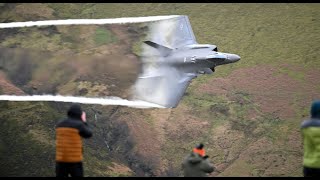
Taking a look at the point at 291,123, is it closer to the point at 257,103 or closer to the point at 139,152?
the point at 257,103

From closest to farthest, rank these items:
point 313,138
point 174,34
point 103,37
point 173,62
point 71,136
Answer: point 313,138 → point 71,136 → point 173,62 → point 174,34 → point 103,37

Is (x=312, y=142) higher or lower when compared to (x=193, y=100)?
higher

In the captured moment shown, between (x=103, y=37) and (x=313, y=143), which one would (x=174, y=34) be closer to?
(x=103, y=37)

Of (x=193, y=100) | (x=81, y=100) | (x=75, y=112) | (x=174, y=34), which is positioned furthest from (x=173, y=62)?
(x=75, y=112)

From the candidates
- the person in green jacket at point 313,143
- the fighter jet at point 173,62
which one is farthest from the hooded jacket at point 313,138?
the fighter jet at point 173,62

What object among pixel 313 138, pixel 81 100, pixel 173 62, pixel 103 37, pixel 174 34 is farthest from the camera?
pixel 103 37

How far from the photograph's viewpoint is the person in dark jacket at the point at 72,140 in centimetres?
1091

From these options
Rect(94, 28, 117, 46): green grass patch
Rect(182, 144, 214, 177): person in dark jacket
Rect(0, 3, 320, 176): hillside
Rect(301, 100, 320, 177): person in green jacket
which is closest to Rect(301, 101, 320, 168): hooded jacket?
Rect(301, 100, 320, 177): person in green jacket

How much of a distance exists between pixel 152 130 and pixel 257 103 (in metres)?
5.43

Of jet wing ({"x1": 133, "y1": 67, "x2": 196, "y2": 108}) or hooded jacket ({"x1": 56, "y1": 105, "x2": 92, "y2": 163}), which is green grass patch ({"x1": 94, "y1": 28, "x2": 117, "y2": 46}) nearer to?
jet wing ({"x1": 133, "y1": 67, "x2": 196, "y2": 108})

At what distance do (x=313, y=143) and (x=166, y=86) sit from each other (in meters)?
9.13

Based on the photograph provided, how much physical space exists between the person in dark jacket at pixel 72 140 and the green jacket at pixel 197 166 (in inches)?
91.6

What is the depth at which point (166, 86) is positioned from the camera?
62.9 ft

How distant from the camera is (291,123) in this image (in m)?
22.7
